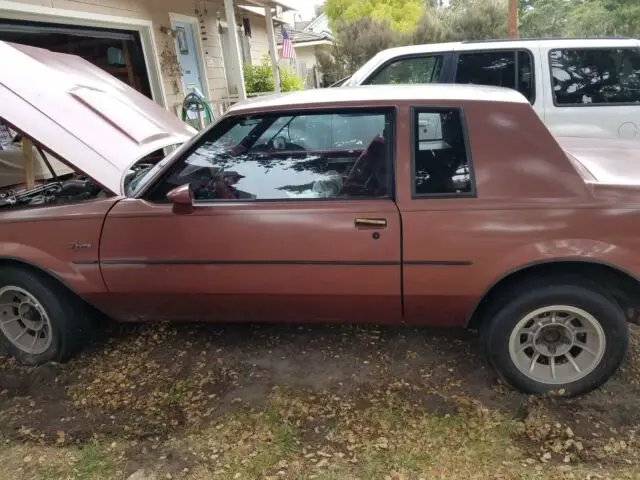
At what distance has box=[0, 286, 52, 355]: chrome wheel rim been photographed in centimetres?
309

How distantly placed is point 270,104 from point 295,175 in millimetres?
421

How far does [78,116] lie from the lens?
121 inches

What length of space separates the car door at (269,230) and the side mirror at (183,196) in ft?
0.09

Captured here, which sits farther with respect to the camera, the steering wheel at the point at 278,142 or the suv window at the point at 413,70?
the suv window at the point at 413,70

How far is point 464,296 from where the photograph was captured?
2.60m

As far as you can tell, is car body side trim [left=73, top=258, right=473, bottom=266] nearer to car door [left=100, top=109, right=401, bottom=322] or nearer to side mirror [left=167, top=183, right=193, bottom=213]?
car door [left=100, top=109, right=401, bottom=322]

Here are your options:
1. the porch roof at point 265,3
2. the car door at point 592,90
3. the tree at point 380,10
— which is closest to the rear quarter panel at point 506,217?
the car door at point 592,90

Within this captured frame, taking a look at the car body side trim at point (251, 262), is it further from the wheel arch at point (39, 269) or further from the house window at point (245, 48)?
the house window at point (245, 48)

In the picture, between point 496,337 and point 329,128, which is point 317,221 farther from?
point 496,337

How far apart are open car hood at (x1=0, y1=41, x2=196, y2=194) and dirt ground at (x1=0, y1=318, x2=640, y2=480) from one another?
1.22m

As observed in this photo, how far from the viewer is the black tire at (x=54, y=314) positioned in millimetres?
3008

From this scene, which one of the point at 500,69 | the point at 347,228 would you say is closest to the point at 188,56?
the point at 500,69

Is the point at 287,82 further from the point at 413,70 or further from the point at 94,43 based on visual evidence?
the point at 413,70

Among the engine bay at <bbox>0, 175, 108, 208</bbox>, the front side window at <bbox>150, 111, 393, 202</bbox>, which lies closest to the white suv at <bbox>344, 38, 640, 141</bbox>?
the front side window at <bbox>150, 111, 393, 202</bbox>
